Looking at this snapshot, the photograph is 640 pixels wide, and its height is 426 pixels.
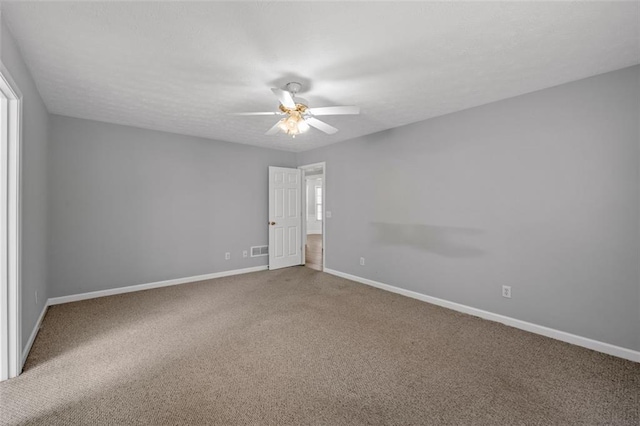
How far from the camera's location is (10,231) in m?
2.10

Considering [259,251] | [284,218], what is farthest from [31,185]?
[284,218]

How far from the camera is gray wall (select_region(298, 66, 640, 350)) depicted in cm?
251

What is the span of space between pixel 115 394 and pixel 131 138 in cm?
359

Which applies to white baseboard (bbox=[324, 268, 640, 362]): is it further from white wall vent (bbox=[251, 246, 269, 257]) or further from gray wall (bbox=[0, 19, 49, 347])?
gray wall (bbox=[0, 19, 49, 347])

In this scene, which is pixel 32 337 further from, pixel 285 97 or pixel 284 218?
pixel 284 218

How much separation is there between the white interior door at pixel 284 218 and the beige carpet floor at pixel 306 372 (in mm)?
2308

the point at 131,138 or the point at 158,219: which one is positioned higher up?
the point at 131,138

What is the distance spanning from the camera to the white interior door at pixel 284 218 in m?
5.73

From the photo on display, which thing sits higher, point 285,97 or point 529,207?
point 285,97

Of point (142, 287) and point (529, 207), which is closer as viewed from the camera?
point (529, 207)

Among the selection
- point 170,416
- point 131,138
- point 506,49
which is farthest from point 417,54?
point 131,138

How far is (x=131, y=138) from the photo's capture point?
4.28 metres

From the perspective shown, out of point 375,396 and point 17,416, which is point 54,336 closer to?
point 17,416

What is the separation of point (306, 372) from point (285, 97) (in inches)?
Result: 89.3
